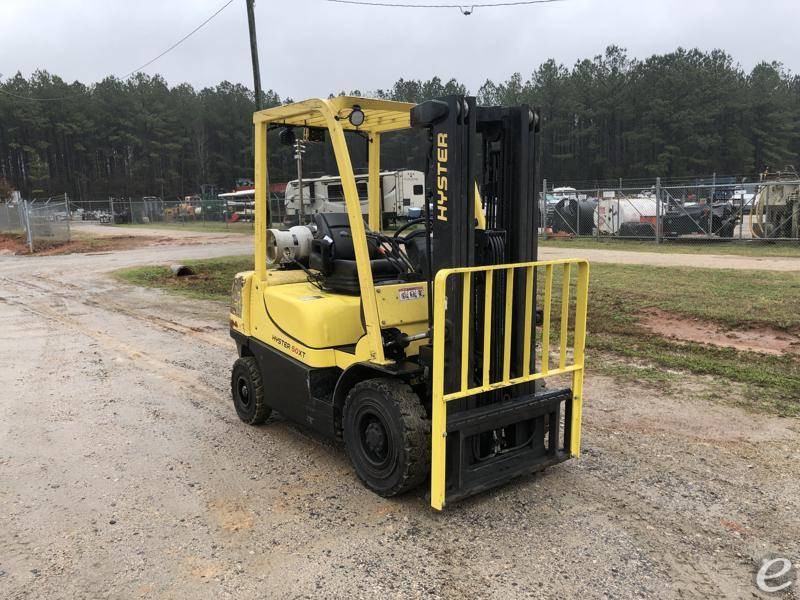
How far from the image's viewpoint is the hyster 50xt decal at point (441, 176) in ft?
11.3

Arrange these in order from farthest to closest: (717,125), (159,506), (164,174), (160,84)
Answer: (160,84)
(164,174)
(717,125)
(159,506)

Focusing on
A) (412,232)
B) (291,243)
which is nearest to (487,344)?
(412,232)

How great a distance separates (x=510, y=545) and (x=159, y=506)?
222 centimetres

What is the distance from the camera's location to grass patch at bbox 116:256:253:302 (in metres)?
13.4

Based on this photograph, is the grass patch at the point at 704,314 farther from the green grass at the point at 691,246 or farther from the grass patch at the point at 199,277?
the grass patch at the point at 199,277

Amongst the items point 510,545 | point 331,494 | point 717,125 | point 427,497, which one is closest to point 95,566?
point 331,494

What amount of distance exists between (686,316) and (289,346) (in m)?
6.65

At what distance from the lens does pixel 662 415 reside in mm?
5215

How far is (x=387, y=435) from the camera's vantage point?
371cm

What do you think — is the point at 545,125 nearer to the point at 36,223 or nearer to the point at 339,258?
the point at 36,223

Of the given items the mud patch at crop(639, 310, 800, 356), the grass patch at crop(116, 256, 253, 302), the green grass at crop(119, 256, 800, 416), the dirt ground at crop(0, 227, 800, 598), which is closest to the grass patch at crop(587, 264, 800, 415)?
the green grass at crop(119, 256, 800, 416)

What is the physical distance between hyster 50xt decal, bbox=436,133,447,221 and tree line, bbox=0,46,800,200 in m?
74.7

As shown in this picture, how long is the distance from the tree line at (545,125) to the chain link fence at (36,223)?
184ft

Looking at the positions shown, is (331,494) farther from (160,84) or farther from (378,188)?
(160,84)
